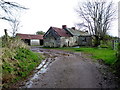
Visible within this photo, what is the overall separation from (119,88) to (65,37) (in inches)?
1031

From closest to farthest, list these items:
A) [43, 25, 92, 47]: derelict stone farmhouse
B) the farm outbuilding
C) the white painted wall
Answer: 1. [43, 25, 92, 47]: derelict stone farmhouse
2. the farm outbuilding
3. the white painted wall

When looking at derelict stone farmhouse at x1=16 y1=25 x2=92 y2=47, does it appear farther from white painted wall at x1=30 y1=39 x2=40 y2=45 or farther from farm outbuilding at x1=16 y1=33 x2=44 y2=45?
white painted wall at x1=30 y1=39 x2=40 y2=45

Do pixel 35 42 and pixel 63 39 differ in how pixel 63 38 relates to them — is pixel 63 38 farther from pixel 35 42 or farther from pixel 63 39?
pixel 35 42

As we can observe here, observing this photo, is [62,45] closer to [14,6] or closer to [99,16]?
[99,16]

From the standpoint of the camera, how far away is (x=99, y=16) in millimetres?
28281

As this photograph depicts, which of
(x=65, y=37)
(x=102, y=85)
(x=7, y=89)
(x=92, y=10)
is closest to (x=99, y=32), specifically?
(x=92, y=10)

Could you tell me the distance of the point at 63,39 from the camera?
30.2m

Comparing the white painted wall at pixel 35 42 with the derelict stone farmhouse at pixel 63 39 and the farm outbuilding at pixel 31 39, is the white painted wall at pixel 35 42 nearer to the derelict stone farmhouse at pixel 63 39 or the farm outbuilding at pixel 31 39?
the farm outbuilding at pixel 31 39

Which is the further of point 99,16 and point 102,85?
point 99,16

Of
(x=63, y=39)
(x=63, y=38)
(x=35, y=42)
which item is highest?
(x=63, y=38)

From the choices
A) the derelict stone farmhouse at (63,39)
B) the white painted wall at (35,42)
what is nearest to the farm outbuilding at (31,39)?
the white painted wall at (35,42)

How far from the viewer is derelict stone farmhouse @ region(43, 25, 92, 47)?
29.9 m

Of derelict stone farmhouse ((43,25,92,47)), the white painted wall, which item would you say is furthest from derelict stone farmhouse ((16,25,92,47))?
the white painted wall

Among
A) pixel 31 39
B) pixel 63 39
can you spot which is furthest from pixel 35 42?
pixel 63 39
